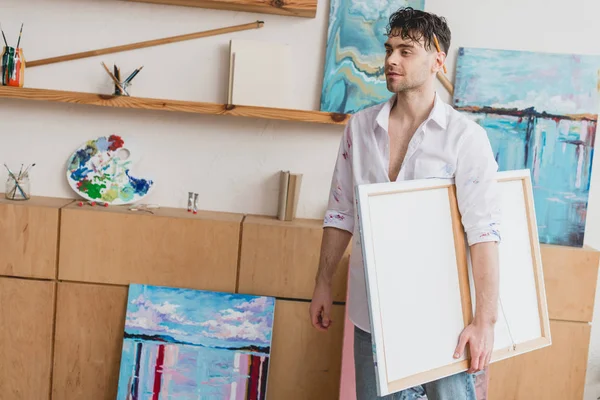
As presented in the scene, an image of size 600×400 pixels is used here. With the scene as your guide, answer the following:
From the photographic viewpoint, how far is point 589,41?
2.95 meters

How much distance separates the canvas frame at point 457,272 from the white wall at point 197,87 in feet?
3.69

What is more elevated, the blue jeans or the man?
the man

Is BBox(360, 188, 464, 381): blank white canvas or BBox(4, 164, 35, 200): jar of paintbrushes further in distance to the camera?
BBox(4, 164, 35, 200): jar of paintbrushes

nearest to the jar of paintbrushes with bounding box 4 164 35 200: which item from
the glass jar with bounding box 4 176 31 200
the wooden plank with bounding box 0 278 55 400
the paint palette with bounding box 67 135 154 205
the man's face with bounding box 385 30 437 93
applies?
the glass jar with bounding box 4 176 31 200

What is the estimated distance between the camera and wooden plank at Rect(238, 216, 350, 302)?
2838 millimetres

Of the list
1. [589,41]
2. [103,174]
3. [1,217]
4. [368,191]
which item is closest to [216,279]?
[103,174]

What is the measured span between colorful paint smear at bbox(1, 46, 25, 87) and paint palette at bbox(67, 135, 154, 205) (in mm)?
393

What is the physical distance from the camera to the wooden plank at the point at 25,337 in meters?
2.88

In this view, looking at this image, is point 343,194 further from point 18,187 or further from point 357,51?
point 18,187

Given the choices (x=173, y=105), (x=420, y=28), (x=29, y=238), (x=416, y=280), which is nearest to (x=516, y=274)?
(x=416, y=280)

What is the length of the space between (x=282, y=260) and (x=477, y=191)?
121cm

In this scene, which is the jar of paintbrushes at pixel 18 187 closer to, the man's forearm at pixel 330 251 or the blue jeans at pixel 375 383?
the man's forearm at pixel 330 251

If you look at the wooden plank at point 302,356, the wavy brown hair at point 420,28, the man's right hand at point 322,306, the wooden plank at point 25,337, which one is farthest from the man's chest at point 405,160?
the wooden plank at point 25,337

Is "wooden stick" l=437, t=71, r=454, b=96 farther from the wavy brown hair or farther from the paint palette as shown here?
the paint palette
